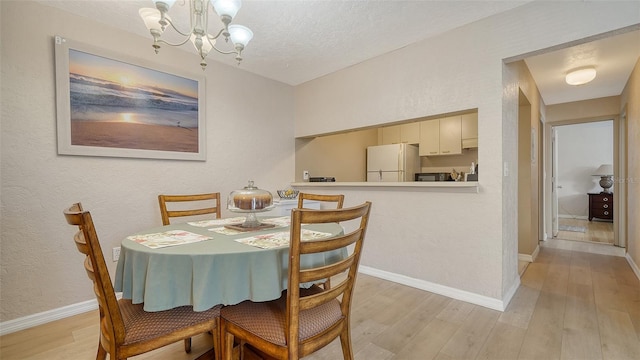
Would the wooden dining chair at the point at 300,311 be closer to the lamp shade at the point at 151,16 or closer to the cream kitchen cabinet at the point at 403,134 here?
the lamp shade at the point at 151,16

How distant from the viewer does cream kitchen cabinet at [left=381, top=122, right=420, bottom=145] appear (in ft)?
15.5

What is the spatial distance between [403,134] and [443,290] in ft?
9.91

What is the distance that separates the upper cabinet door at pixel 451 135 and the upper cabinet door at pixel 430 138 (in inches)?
2.7

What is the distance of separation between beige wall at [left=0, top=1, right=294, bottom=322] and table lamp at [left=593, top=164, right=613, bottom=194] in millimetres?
8270

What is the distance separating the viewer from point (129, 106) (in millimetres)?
2432

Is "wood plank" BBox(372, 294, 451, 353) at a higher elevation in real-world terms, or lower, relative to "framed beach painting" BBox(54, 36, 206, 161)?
lower

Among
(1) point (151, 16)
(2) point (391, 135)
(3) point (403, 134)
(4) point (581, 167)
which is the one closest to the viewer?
(1) point (151, 16)

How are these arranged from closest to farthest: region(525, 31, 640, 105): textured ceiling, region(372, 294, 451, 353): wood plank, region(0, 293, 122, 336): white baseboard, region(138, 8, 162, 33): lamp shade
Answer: region(138, 8, 162, 33): lamp shade < region(372, 294, 451, 353): wood plank < region(0, 293, 122, 336): white baseboard < region(525, 31, 640, 105): textured ceiling

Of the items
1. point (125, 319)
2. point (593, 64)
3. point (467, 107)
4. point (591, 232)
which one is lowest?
point (591, 232)

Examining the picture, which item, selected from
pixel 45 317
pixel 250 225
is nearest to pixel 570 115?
pixel 250 225

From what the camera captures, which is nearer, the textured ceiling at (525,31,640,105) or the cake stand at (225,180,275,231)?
the cake stand at (225,180,275,231)

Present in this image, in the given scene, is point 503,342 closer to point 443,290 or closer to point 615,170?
point 443,290

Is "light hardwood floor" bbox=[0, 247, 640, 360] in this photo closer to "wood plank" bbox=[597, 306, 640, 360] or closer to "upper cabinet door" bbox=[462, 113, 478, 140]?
"wood plank" bbox=[597, 306, 640, 360]

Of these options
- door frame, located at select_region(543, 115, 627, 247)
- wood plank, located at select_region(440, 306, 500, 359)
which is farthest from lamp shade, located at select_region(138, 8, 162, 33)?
door frame, located at select_region(543, 115, 627, 247)
